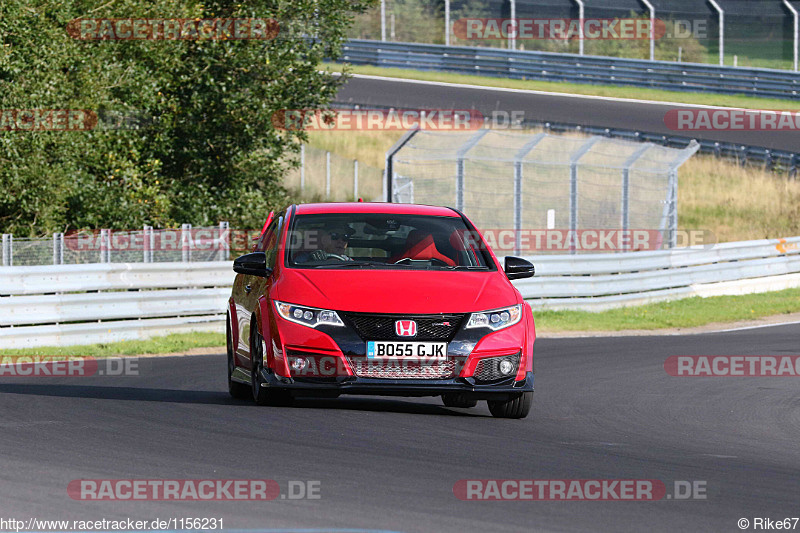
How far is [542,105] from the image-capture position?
39938 mm

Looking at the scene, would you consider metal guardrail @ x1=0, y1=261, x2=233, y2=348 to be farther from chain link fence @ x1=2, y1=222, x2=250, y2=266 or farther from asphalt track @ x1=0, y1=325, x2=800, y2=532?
asphalt track @ x1=0, y1=325, x2=800, y2=532

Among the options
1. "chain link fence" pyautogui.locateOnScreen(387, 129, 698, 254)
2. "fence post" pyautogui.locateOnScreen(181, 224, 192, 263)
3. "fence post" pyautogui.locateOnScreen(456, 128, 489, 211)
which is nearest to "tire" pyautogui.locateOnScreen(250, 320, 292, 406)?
"fence post" pyautogui.locateOnScreen(181, 224, 192, 263)

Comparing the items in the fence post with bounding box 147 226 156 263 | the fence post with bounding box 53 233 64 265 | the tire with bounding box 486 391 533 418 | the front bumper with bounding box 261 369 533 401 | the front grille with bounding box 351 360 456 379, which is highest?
the front grille with bounding box 351 360 456 379

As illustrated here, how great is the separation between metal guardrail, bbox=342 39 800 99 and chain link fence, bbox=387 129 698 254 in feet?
44.0

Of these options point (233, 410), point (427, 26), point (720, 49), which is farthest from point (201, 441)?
point (427, 26)

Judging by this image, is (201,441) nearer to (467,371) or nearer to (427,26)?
(467,371)

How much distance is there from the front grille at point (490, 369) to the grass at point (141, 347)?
802 centimetres

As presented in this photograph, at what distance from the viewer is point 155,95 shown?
25188 millimetres

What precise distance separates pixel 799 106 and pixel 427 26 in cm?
1354

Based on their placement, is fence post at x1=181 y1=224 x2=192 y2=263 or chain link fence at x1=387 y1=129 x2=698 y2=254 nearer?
fence post at x1=181 y1=224 x2=192 y2=263

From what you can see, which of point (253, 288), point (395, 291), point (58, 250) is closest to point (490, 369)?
point (395, 291)

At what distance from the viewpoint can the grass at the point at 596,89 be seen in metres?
40.5

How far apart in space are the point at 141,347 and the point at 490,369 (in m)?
8.53

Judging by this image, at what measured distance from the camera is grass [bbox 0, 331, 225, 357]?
16.5m
